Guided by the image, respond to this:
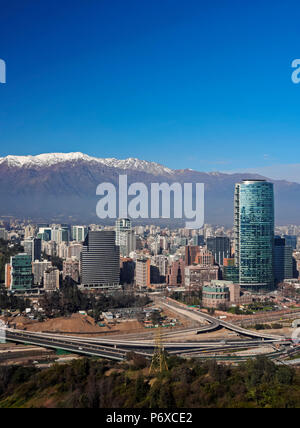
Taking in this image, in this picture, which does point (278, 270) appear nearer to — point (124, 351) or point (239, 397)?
point (124, 351)

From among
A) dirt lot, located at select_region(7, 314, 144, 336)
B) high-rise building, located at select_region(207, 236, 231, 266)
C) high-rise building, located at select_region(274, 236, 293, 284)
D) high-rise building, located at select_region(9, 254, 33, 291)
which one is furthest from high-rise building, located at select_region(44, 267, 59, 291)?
high-rise building, located at select_region(274, 236, 293, 284)

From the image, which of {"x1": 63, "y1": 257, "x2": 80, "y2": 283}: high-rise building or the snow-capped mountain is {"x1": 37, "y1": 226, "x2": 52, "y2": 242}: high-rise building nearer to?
{"x1": 63, "y1": 257, "x2": 80, "y2": 283}: high-rise building

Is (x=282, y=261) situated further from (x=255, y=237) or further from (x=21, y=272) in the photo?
(x=21, y=272)

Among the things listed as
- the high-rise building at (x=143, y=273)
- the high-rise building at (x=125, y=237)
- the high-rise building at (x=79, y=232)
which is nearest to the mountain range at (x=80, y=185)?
the high-rise building at (x=79, y=232)

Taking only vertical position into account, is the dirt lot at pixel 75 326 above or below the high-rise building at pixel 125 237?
below

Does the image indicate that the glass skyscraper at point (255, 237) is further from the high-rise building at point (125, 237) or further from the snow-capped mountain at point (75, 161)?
the snow-capped mountain at point (75, 161)

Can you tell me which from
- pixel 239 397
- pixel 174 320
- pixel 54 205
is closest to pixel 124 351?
pixel 174 320
